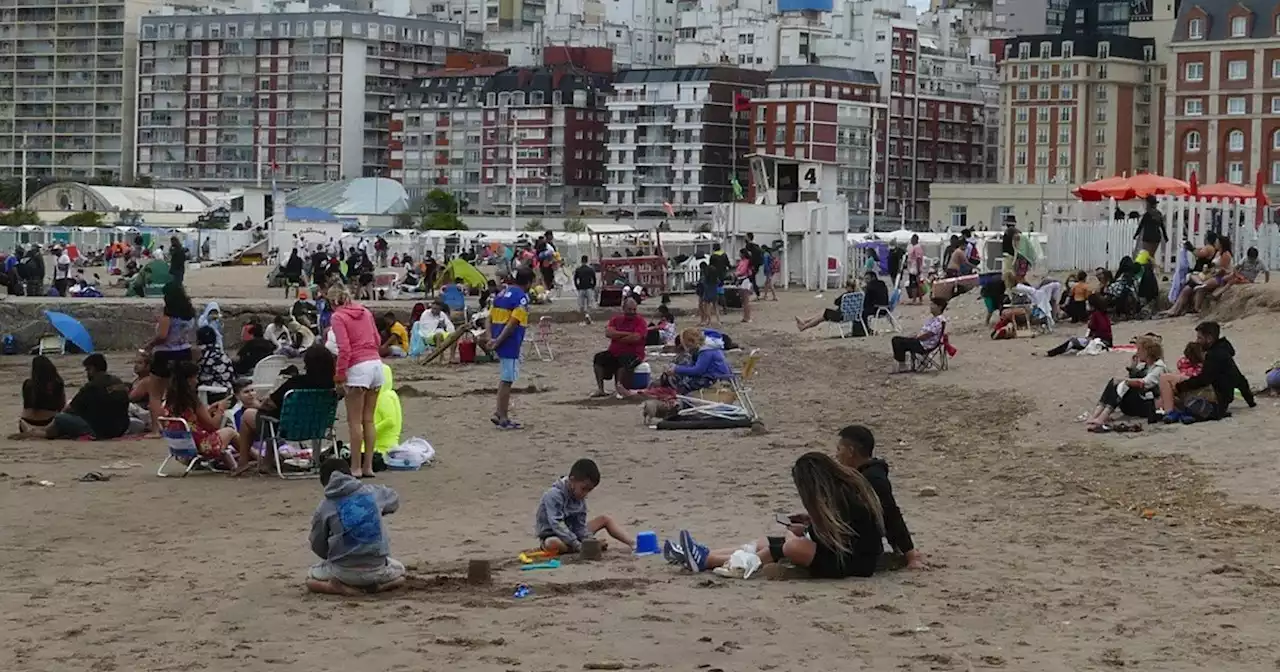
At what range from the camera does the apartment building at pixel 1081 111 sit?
105m

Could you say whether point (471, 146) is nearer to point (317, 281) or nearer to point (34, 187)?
point (34, 187)

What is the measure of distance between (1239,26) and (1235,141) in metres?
5.13

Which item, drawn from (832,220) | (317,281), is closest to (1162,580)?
(317,281)

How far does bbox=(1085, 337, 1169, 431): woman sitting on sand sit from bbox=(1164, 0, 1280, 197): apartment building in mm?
A: 78777

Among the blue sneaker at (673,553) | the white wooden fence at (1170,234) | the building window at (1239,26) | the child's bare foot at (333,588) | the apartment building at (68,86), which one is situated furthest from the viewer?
the apartment building at (68,86)

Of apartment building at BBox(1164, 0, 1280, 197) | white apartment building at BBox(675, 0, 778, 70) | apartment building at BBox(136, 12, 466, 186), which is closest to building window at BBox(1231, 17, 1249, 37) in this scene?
apartment building at BBox(1164, 0, 1280, 197)

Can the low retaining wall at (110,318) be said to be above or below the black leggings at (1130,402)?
below

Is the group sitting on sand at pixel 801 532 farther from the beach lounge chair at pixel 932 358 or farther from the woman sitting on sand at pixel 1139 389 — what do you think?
the beach lounge chair at pixel 932 358

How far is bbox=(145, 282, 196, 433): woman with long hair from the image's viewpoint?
16828 millimetres

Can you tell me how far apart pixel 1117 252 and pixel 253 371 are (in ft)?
61.2

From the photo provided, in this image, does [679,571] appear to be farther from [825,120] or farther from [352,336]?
[825,120]

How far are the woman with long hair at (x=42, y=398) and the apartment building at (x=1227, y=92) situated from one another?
264 feet

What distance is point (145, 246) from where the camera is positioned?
76312 millimetres

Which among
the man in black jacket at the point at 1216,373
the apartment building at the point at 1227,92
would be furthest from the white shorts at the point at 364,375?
the apartment building at the point at 1227,92
